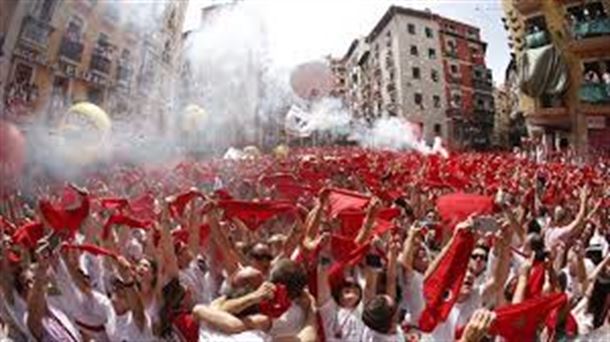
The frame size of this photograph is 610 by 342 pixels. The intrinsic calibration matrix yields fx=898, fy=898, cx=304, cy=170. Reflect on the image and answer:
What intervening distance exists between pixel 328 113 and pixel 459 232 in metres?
42.3

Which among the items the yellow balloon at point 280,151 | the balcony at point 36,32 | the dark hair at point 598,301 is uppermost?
the balcony at point 36,32

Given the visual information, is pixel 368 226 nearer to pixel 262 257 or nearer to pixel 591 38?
pixel 262 257

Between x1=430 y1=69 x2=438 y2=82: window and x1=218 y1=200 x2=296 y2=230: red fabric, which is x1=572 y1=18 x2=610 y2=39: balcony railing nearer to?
x1=430 y1=69 x2=438 y2=82: window

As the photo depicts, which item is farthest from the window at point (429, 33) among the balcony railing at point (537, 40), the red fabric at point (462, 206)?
the red fabric at point (462, 206)

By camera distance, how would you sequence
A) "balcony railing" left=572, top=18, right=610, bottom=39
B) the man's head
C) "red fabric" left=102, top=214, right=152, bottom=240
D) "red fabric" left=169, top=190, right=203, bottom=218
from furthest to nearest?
"balcony railing" left=572, top=18, right=610, bottom=39 < "red fabric" left=169, top=190, right=203, bottom=218 < "red fabric" left=102, top=214, right=152, bottom=240 < the man's head

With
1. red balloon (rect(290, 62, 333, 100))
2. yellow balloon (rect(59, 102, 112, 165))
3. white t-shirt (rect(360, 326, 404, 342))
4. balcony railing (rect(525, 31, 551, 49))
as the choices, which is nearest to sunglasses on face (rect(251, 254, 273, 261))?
white t-shirt (rect(360, 326, 404, 342))

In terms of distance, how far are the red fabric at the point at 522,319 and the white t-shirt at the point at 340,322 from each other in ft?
2.72

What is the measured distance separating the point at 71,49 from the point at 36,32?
0.34m

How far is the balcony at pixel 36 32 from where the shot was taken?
13.0 feet

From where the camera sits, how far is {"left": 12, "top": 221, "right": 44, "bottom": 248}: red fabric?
696 cm

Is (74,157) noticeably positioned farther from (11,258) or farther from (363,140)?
(363,140)

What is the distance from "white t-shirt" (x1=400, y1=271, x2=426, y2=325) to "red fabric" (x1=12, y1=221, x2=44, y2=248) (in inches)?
112

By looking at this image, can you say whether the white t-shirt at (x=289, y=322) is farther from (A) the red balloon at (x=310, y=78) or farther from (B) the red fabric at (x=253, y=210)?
(A) the red balloon at (x=310, y=78)

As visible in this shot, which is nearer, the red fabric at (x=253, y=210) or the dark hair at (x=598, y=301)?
the dark hair at (x=598, y=301)
